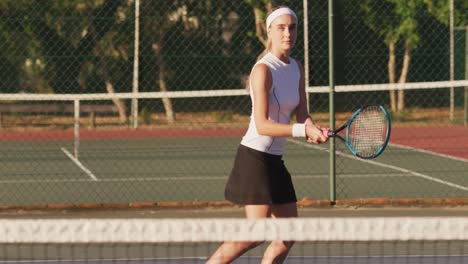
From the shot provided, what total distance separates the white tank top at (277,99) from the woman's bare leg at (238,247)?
12.0 inches

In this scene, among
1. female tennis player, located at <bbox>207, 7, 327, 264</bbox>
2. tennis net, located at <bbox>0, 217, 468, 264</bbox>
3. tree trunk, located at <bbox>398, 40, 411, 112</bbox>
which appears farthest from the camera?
tree trunk, located at <bbox>398, 40, 411, 112</bbox>

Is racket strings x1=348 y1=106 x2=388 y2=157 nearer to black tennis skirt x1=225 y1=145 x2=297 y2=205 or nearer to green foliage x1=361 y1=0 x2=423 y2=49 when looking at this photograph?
black tennis skirt x1=225 y1=145 x2=297 y2=205

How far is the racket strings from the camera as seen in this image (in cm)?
682

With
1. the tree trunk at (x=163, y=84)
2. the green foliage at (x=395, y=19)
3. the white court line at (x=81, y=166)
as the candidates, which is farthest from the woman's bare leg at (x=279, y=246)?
the green foliage at (x=395, y=19)

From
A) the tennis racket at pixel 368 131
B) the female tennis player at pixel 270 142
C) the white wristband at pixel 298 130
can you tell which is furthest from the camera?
the tennis racket at pixel 368 131

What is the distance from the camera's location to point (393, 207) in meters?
11.6

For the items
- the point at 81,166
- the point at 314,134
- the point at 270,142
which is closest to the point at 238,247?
the point at 270,142

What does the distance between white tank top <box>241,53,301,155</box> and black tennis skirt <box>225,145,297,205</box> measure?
5cm

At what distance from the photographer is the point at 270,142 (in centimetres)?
635

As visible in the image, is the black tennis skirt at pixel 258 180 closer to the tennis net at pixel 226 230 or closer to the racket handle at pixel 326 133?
the racket handle at pixel 326 133

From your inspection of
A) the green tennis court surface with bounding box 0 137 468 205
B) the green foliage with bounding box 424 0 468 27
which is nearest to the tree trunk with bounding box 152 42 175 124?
the green tennis court surface with bounding box 0 137 468 205

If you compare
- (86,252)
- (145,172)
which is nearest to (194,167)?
(145,172)

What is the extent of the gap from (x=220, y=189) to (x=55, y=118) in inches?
465

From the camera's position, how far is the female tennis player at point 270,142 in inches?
243
